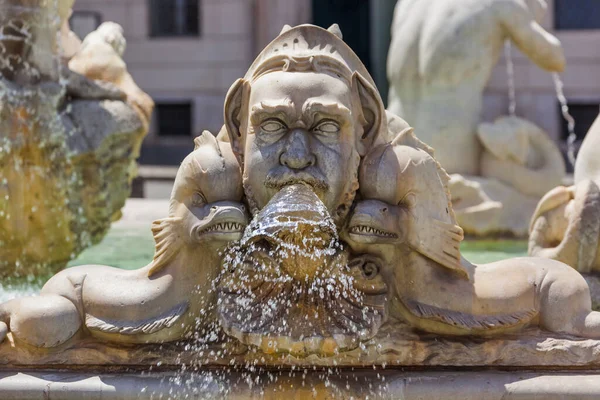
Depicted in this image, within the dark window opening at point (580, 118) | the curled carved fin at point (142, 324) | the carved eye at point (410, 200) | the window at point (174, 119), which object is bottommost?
the window at point (174, 119)

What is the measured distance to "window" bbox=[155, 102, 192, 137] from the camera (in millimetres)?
15680

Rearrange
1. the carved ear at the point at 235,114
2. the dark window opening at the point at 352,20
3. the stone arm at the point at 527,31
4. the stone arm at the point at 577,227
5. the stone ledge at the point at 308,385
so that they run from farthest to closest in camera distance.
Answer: the dark window opening at the point at 352,20 < the stone arm at the point at 527,31 < the stone arm at the point at 577,227 < the carved ear at the point at 235,114 < the stone ledge at the point at 308,385

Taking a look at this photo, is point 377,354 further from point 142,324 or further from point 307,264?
point 142,324

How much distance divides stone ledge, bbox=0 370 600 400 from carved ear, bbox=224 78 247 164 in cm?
67

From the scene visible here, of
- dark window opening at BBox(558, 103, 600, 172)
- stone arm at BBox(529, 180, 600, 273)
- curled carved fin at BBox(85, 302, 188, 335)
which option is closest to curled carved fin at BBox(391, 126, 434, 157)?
curled carved fin at BBox(85, 302, 188, 335)

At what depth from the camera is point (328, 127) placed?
288 cm

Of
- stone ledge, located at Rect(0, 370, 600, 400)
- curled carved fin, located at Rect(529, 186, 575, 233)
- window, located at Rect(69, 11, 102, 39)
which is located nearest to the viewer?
stone ledge, located at Rect(0, 370, 600, 400)

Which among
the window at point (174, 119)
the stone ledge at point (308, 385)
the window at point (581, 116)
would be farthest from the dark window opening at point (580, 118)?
the stone ledge at point (308, 385)

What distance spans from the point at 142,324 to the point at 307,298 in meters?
0.47

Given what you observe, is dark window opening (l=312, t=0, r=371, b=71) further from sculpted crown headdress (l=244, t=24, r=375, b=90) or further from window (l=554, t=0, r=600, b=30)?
sculpted crown headdress (l=244, t=24, r=375, b=90)

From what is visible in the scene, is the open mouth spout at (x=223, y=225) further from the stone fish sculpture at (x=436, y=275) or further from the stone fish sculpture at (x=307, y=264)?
the stone fish sculpture at (x=436, y=275)

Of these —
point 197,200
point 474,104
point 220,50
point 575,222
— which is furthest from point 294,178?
point 220,50

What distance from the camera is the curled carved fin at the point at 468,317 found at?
287cm

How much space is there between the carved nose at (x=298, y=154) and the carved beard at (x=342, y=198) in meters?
0.12
